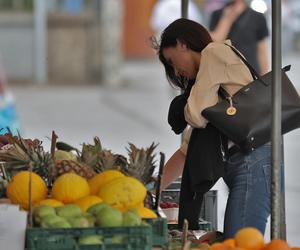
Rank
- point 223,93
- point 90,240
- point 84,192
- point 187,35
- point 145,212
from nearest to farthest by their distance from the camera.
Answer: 1. point 90,240
2. point 145,212
3. point 84,192
4. point 223,93
5. point 187,35

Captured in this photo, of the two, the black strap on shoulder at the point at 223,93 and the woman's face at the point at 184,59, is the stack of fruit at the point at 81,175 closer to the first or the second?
the black strap on shoulder at the point at 223,93

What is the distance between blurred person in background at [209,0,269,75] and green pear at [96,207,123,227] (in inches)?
172

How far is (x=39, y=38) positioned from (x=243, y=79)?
1543 centimetres

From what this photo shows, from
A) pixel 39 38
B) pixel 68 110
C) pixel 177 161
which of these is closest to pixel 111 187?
→ pixel 177 161

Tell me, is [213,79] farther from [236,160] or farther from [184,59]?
[236,160]

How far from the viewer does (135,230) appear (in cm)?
350

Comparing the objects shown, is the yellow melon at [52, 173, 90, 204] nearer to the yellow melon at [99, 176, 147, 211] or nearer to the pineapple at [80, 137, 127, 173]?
the yellow melon at [99, 176, 147, 211]

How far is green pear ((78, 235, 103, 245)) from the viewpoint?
137 inches

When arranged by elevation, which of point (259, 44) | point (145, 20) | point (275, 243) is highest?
point (145, 20)

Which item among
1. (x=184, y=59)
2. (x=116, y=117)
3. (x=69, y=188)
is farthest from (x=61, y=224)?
(x=116, y=117)

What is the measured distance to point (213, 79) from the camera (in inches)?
166

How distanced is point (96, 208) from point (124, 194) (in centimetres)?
15

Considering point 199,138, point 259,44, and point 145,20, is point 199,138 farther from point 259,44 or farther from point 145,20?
point 145,20

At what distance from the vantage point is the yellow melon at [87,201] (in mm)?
3721
